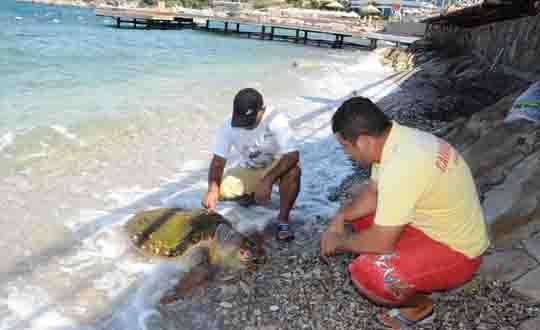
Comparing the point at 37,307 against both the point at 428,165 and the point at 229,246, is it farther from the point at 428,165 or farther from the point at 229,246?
the point at 428,165

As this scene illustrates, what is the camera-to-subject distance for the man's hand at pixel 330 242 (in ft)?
8.53

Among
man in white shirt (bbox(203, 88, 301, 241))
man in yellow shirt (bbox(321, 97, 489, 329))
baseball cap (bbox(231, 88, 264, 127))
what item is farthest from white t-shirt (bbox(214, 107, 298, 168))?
man in yellow shirt (bbox(321, 97, 489, 329))

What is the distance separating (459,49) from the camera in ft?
69.3

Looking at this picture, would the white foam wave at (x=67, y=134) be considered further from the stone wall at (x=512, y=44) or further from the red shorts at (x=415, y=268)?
the stone wall at (x=512, y=44)

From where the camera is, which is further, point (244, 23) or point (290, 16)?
point (290, 16)

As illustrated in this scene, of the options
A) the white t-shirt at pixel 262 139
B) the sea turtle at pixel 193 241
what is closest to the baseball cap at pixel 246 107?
the white t-shirt at pixel 262 139

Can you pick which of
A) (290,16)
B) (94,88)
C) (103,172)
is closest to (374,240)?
(103,172)

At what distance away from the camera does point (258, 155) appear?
13.9 ft

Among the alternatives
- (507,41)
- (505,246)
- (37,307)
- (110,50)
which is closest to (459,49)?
(507,41)

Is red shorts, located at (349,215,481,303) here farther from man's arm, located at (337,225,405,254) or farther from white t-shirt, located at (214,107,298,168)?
white t-shirt, located at (214,107,298,168)

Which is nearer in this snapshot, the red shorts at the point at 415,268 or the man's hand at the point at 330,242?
the red shorts at the point at 415,268

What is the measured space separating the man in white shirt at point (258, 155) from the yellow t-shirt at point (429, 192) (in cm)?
181

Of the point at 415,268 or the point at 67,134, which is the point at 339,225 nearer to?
the point at 415,268

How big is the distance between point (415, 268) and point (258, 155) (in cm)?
226
